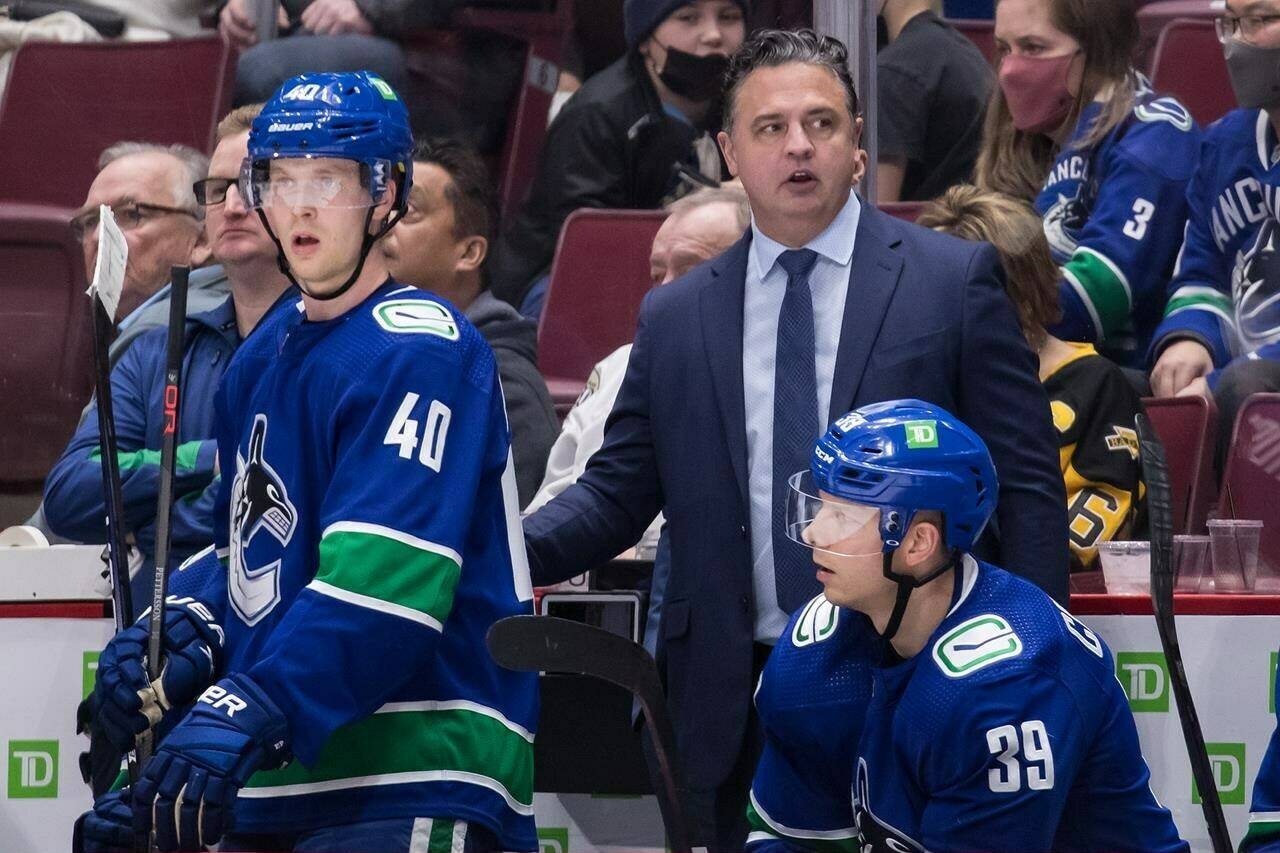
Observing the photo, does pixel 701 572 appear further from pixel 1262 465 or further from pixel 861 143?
pixel 1262 465

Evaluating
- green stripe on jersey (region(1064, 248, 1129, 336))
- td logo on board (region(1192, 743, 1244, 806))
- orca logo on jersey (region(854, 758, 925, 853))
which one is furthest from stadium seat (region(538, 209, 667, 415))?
orca logo on jersey (region(854, 758, 925, 853))

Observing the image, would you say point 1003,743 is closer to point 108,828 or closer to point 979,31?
point 108,828

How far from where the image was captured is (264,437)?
190 centimetres

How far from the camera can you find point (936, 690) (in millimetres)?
2082

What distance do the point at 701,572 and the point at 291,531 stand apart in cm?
83

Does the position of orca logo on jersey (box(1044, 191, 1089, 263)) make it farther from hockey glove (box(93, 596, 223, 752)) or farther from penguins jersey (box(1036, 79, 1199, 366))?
hockey glove (box(93, 596, 223, 752))

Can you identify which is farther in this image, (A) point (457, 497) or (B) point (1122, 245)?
(B) point (1122, 245)

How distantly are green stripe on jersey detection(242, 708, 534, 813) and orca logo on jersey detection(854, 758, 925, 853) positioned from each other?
0.47 meters

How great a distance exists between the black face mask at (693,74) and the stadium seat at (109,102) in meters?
1.19

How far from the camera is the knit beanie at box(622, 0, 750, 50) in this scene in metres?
4.31

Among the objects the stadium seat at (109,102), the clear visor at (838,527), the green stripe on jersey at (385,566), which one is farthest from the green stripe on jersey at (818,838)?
the stadium seat at (109,102)

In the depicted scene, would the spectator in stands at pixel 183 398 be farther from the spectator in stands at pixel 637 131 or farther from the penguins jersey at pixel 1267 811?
the penguins jersey at pixel 1267 811

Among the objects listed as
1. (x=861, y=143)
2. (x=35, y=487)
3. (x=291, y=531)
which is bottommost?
(x=35, y=487)

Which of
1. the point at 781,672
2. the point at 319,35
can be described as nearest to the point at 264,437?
the point at 781,672
